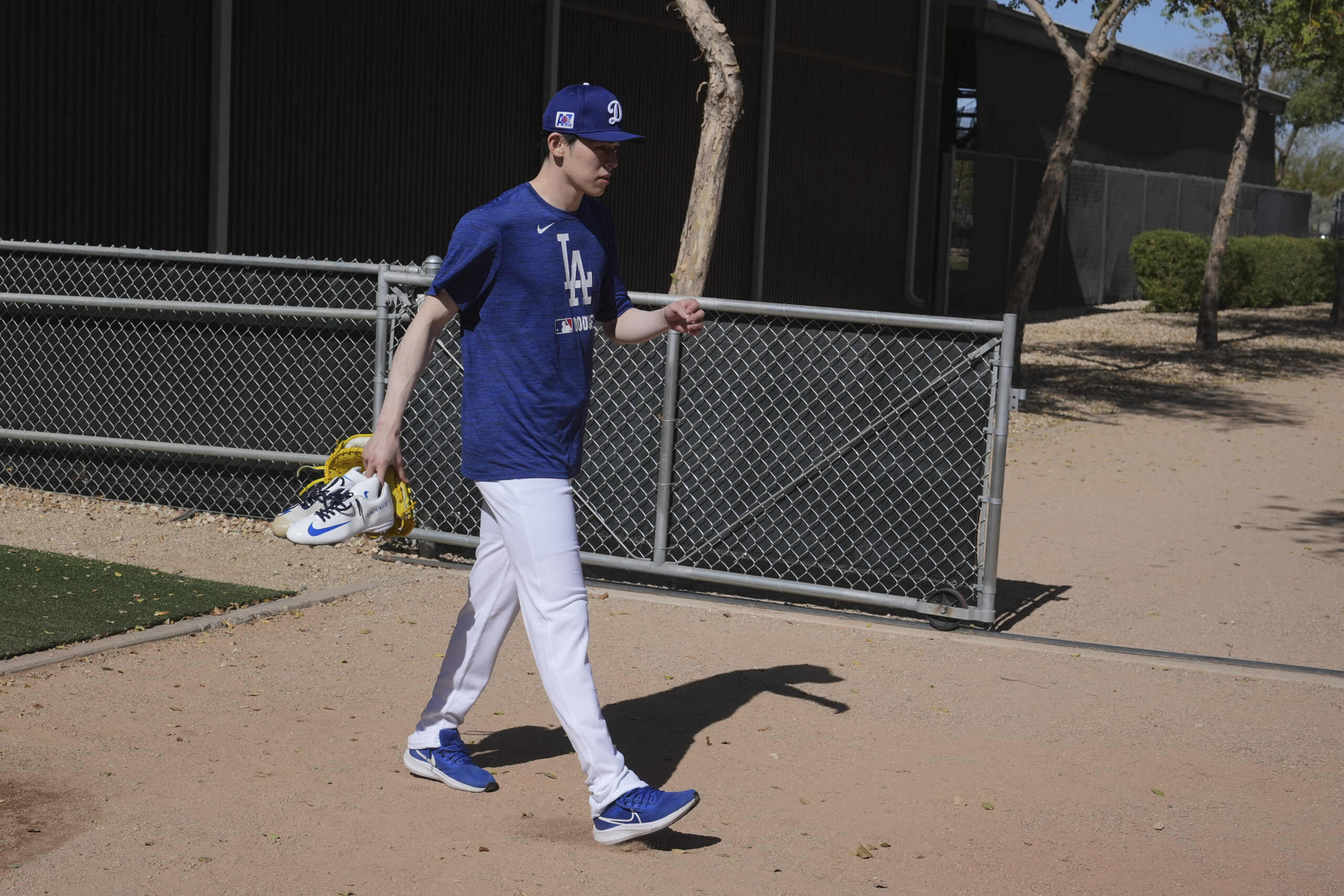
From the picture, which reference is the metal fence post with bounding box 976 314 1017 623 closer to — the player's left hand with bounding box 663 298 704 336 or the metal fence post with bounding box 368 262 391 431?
the player's left hand with bounding box 663 298 704 336

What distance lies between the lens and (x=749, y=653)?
6.18 m

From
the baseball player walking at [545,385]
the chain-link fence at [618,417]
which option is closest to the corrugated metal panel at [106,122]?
the chain-link fence at [618,417]

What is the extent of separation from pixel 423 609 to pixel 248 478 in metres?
2.07

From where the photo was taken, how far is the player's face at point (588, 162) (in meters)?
4.12

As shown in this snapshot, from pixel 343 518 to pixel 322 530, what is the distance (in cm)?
7

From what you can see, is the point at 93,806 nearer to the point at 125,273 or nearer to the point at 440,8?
the point at 125,273

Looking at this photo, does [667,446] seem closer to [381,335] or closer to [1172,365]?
[381,335]

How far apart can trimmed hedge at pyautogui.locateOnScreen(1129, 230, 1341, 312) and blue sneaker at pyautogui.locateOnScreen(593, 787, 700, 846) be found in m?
25.0

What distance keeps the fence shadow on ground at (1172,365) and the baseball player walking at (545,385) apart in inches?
438

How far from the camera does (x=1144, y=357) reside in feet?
66.8

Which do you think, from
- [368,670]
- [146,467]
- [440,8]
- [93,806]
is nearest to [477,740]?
[368,670]

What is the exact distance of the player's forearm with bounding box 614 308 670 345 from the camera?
4.48m

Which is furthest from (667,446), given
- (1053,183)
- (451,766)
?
(1053,183)

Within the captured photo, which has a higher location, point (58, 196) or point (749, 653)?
point (58, 196)
